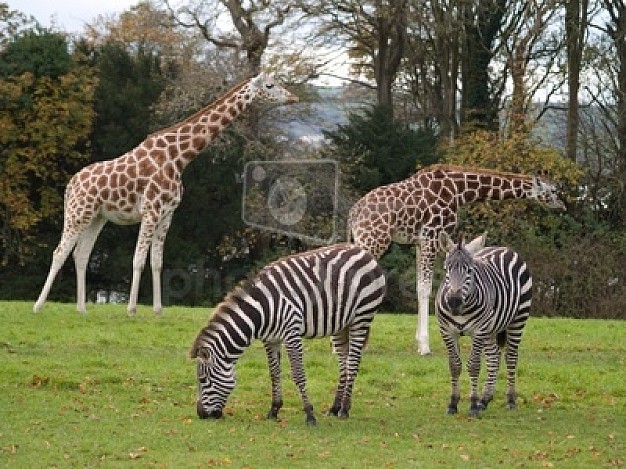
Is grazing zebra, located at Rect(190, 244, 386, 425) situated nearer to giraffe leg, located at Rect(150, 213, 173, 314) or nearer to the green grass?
the green grass

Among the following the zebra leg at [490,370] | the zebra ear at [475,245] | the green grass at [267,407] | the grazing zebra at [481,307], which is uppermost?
the zebra ear at [475,245]

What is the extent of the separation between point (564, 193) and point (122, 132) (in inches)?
506

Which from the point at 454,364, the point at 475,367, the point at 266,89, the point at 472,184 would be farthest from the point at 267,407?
the point at 266,89

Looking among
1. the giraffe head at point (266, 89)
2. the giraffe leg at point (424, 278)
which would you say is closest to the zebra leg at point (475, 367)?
the giraffe leg at point (424, 278)

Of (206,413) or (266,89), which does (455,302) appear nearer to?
(206,413)

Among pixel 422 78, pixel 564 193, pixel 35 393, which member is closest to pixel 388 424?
pixel 35 393

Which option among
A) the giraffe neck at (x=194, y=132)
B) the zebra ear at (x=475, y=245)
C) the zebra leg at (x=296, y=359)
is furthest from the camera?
the giraffe neck at (x=194, y=132)

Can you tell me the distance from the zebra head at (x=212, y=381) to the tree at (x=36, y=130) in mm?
23712

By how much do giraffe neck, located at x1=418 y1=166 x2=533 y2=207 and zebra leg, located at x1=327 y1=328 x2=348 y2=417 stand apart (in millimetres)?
5300

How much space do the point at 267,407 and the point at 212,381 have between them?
1454mm

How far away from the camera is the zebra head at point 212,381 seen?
11273 millimetres

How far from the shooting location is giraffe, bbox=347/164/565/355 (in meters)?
16.8

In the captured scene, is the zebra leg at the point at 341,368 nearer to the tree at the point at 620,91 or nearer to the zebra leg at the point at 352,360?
the zebra leg at the point at 352,360

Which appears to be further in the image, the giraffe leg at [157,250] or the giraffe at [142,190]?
the giraffe leg at [157,250]
